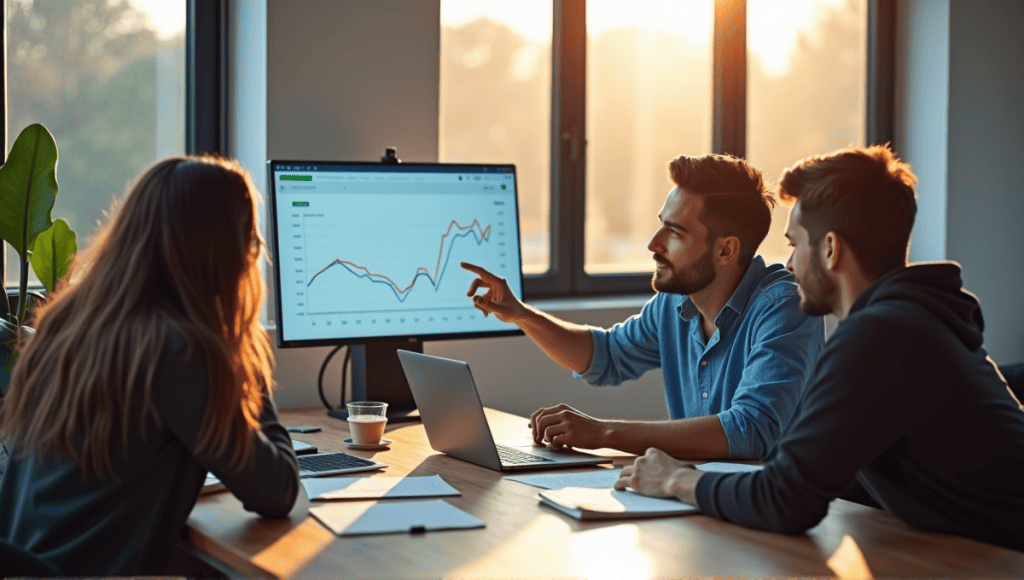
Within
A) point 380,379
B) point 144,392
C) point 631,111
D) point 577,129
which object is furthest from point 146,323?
point 631,111

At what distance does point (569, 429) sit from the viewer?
1.90 metres

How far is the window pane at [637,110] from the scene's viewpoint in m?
3.46

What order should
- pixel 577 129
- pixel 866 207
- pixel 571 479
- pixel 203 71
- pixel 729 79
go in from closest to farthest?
pixel 866 207 < pixel 571 479 < pixel 203 71 < pixel 577 129 < pixel 729 79

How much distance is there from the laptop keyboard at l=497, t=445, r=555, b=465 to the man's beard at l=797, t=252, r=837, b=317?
533 millimetres

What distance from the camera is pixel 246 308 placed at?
1.43m

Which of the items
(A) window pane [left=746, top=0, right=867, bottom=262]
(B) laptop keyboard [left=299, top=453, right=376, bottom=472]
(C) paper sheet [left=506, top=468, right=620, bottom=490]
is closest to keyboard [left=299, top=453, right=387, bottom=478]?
(B) laptop keyboard [left=299, top=453, right=376, bottom=472]

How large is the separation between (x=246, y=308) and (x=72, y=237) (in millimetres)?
908

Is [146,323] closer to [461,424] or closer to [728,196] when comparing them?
[461,424]

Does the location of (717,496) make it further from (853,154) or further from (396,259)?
(396,259)

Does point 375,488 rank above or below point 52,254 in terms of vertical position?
below

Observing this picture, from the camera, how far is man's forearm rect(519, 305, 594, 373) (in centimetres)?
241

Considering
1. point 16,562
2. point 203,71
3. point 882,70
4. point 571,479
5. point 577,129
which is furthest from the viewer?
point 882,70

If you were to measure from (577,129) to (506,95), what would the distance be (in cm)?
28

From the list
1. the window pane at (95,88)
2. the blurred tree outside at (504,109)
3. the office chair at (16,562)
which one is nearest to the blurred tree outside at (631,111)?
the blurred tree outside at (504,109)
